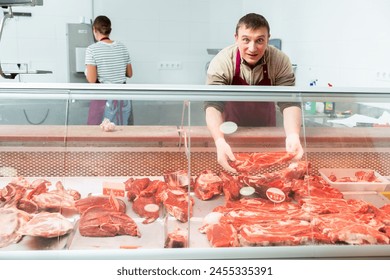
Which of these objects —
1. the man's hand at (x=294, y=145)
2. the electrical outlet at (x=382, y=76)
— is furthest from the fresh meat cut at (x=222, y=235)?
the electrical outlet at (x=382, y=76)

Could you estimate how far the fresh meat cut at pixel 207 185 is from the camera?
199cm

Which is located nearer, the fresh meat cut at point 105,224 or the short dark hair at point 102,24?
the fresh meat cut at point 105,224

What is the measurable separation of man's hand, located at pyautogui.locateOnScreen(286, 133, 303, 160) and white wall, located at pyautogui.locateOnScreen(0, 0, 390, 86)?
2.29 meters

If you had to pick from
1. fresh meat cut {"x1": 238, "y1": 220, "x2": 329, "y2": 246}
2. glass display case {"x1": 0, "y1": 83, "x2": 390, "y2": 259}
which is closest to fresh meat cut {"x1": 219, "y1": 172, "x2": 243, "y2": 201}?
glass display case {"x1": 0, "y1": 83, "x2": 390, "y2": 259}

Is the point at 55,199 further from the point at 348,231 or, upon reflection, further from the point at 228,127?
the point at 348,231

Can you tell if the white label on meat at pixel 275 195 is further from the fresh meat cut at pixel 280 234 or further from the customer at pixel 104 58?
the customer at pixel 104 58

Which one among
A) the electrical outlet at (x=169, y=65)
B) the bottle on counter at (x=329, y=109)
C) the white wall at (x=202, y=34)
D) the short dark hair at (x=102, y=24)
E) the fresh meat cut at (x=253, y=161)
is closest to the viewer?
the fresh meat cut at (x=253, y=161)

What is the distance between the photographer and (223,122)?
205cm

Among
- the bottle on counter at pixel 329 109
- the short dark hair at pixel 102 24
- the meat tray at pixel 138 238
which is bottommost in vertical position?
the meat tray at pixel 138 238

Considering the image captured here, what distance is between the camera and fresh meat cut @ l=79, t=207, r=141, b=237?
1744 mm

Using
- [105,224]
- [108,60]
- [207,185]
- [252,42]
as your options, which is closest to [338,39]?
[108,60]

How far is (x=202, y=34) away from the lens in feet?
22.7

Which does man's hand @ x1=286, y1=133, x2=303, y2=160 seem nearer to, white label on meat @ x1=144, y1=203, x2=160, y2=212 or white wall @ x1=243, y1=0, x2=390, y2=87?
white label on meat @ x1=144, y1=203, x2=160, y2=212
